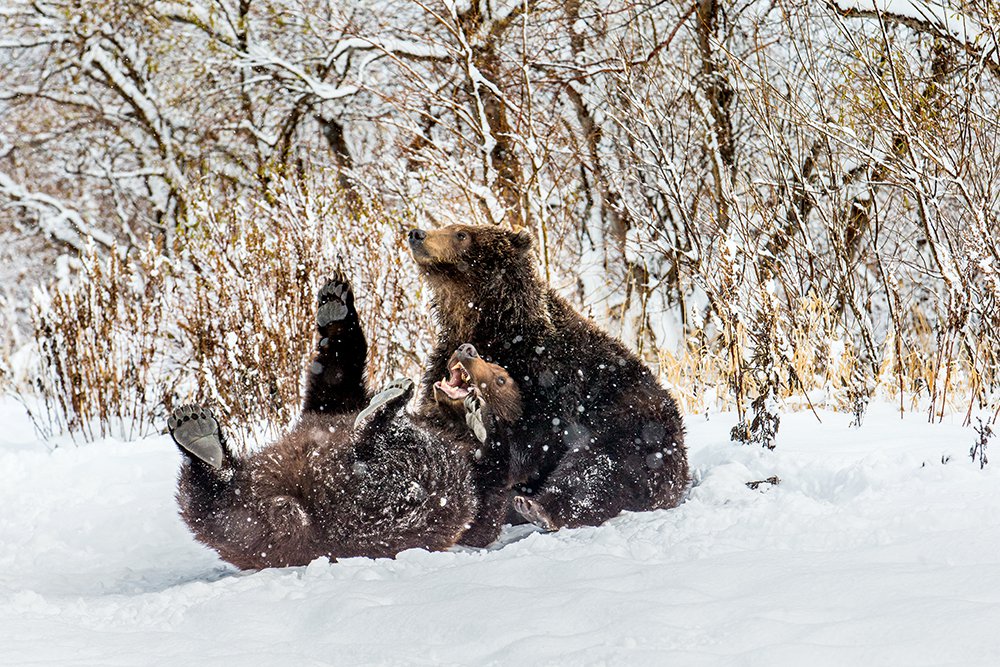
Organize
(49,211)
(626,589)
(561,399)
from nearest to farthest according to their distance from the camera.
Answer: (626,589)
(561,399)
(49,211)

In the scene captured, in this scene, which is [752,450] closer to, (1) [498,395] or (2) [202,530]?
(1) [498,395]

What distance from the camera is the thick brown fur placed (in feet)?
8.41

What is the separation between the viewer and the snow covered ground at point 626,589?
1.68 meters

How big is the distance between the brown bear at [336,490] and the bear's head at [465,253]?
0.65 m

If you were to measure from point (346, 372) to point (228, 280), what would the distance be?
8.73 feet

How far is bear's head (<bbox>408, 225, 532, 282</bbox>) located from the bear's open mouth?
47 cm

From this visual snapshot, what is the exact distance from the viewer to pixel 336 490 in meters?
2.61

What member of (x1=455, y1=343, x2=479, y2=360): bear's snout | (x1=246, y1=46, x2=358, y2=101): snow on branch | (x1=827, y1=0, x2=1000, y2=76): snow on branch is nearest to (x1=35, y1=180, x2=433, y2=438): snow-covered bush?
(x1=455, y1=343, x2=479, y2=360): bear's snout

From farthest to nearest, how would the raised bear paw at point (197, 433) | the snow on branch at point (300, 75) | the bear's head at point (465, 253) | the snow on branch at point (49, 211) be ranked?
the snow on branch at point (49, 211)
the snow on branch at point (300, 75)
the bear's head at point (465, 253)
the raised bear paw at point (197, 433)

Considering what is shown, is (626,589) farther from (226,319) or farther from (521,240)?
(226,319)

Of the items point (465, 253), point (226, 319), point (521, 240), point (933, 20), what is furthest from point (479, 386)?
point (933, 20)

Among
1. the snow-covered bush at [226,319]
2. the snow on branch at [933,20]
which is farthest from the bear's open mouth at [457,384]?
the snow on branch at [933,20]

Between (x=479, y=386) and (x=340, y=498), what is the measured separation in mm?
562

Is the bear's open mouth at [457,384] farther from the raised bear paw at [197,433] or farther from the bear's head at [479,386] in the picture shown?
the raised bear paw at [197,433]
